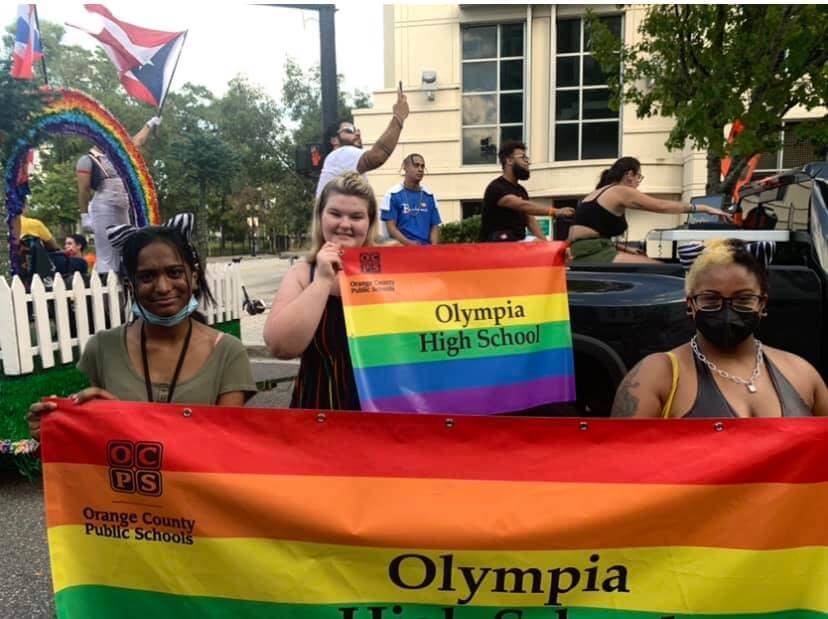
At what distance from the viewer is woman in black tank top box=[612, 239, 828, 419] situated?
210cm

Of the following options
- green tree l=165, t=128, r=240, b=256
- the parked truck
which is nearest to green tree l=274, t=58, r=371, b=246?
green tree l=165, t=128, r=240, b=256

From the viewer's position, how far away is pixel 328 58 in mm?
8750

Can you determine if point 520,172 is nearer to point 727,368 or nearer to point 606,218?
point 606,218

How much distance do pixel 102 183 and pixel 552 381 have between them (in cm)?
586

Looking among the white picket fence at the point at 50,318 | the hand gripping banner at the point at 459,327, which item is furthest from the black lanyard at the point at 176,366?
the white picket fence at the point at 50,318

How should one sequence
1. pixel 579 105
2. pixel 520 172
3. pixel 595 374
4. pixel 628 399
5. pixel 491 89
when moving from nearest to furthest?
pixel 628 399 → pixel 595 374 → pixel 520 172 → pixel 579 105 → pixel 491 89

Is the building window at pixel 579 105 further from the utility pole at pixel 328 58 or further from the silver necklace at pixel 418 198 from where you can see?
the silver necklace at pixel 418 198

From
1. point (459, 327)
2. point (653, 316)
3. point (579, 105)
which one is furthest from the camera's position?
point (579, 105)

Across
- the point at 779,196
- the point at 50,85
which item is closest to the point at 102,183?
the point at 50,85

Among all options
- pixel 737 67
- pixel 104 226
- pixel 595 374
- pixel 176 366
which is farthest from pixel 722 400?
pixel 737 67

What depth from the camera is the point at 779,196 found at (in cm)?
462

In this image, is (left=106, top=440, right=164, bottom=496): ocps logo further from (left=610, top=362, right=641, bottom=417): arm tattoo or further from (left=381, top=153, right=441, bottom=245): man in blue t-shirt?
(left=381, top=153, right=441, bottom=245): man in blue t-shirt

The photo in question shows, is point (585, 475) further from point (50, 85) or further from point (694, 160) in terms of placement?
point (694, 160)

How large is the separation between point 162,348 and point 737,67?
9518 mm
